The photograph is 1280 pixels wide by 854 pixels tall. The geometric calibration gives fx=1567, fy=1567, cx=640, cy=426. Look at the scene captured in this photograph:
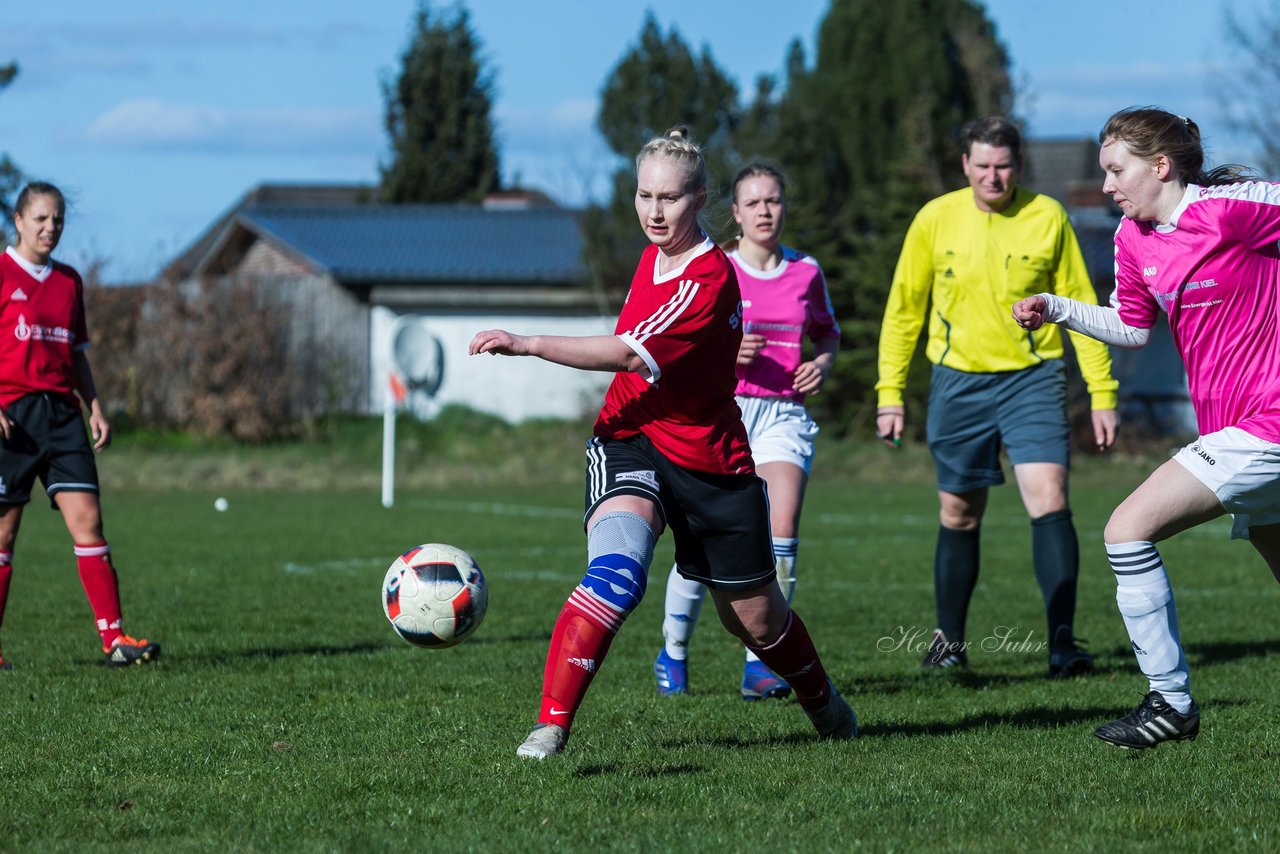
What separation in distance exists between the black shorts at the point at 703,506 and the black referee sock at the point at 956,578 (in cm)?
275

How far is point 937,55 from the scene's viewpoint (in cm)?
3291

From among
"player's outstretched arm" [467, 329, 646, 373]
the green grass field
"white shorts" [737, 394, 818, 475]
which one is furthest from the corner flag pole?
"player's outstretched arm" [467, 329, 646, 373]

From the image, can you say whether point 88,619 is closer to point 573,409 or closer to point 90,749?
point 90,749

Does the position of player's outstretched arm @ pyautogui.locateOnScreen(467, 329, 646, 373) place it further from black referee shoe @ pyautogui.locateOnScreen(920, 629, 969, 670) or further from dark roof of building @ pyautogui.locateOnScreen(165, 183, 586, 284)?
dark roof of building @ pyautogui.locateOnScreen(165, 183, 586, 284)

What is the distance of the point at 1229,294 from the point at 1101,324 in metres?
0.53

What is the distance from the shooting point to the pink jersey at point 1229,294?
4895 mm

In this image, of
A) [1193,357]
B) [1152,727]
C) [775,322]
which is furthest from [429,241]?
[1152,727]

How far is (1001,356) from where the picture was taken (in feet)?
24.1

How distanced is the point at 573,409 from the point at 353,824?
31.9 metres

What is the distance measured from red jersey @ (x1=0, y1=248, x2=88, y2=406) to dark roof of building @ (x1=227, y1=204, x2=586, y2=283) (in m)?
27.9

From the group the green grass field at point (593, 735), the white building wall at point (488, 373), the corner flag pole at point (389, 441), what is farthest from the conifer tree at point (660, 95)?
the green grass field at point (593, 735)

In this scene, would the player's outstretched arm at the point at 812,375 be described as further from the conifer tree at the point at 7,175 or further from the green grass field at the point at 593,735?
the conifer tree at the point at 7,175

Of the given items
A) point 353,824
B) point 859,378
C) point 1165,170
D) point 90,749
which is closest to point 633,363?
point 353,824

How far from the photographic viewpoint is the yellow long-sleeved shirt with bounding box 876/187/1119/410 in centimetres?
729
